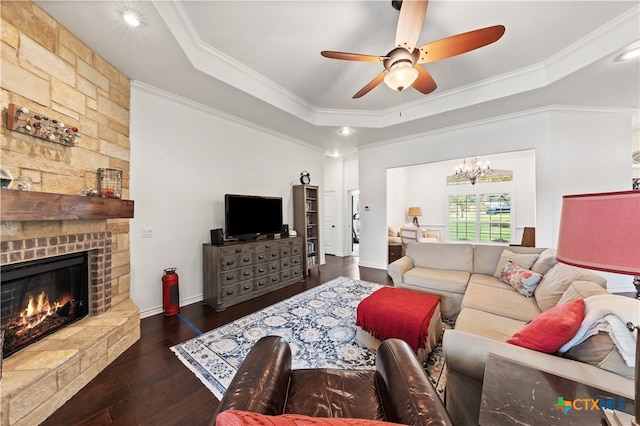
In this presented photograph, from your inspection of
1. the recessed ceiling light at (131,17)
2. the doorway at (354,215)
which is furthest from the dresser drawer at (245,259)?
the doorway at (354,215)

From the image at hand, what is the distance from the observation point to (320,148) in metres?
5.81

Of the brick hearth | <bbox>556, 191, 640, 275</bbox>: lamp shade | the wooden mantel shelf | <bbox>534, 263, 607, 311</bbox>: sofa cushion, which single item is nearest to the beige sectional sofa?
<bbox>534, 263, 607, 311</bbox>: sofa cushion

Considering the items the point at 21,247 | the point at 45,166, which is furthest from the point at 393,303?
the point at 45,166

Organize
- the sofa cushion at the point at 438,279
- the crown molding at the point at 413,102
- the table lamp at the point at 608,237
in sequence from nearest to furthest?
the table lamp at the point at 608,237
the crown molding at the point at 413,102
the sofa cushion at the point at 438,279

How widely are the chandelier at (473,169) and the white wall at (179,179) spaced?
571cm

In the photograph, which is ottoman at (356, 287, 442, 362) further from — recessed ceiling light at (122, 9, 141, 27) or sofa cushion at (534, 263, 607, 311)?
recessed ceiling light at (122, 9, 141, 27)

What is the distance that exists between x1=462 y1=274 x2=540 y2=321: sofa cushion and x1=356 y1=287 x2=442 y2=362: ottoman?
1.30ft

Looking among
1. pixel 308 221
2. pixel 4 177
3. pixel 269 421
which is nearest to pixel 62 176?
pixel 4 177

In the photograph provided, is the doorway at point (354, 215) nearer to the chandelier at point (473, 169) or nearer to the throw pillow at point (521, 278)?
the chandelier at point (473, 169)

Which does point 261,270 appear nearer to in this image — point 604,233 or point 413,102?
point 604,233

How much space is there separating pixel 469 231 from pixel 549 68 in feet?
17.8

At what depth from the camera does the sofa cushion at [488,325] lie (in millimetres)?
1766

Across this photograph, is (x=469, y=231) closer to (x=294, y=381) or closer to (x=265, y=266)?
(x=265, y=266)

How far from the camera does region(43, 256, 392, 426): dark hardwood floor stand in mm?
1551
